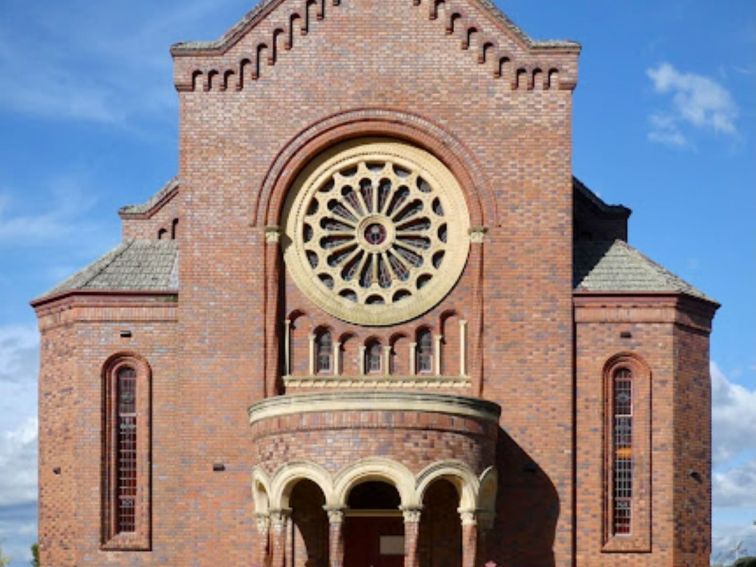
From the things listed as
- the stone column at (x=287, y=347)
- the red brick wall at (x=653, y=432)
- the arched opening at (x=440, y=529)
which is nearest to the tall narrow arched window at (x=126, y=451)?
the stone column at (x=287, y=347)

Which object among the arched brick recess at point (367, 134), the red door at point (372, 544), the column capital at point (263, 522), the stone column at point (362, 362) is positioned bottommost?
the red door at point (372, 544)

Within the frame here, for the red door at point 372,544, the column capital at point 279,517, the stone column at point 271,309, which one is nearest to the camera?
the column capital at point 279,517

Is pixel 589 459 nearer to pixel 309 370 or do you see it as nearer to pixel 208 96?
pixel 309 370

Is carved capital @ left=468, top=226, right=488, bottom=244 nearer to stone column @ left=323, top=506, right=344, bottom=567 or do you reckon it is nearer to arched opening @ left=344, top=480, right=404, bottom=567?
arched opening @ left=344, top=480, right=404, bottom=567

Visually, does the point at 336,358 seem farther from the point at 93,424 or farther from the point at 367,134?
the point at 93,424

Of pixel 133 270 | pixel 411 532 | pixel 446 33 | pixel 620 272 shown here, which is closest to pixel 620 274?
pixel 620 272

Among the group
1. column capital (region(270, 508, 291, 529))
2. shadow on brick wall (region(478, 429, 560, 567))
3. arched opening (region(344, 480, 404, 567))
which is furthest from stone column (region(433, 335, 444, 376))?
column capital (region(270, 508, 291, 529))

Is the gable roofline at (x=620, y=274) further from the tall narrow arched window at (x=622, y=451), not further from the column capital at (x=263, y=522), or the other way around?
the column capital at (x=263, y=522)

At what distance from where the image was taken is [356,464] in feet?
115

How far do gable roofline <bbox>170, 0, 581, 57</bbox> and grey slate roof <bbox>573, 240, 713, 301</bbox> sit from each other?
4.89 m

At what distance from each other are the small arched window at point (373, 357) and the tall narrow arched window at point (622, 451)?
5.45 m

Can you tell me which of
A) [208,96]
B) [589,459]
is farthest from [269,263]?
[589,459]

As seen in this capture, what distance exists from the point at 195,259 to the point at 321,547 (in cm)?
725

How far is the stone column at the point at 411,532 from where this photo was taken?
1373 inches
